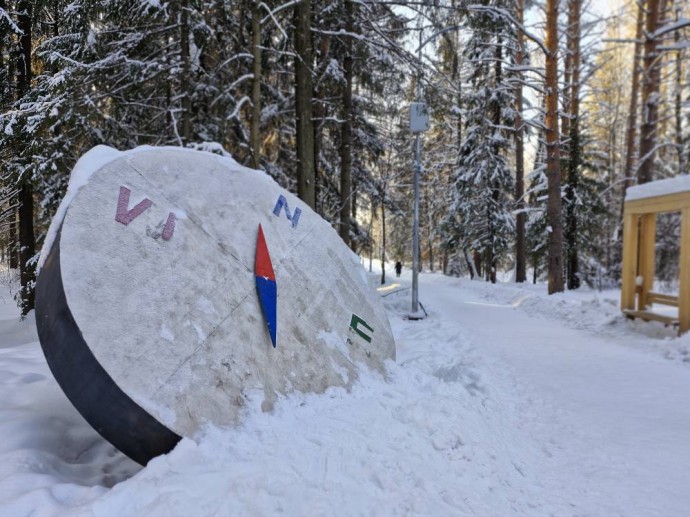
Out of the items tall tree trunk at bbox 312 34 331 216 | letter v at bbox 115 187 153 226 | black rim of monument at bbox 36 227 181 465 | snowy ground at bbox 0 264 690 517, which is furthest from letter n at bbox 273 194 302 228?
tall tree trunk at bbox 312 34 331 216

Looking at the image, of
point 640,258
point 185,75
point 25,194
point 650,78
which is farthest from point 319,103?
point 650,78

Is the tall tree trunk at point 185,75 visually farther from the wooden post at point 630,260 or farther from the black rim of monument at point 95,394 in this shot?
the wooden post at point 630,260

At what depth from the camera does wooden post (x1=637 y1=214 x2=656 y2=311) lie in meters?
8.95

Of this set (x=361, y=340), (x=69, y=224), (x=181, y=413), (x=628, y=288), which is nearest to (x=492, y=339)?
(x=628, y=288)

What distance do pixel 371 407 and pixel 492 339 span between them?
5.11 m

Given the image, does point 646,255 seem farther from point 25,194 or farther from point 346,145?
point 25,194

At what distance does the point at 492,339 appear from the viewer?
788cm

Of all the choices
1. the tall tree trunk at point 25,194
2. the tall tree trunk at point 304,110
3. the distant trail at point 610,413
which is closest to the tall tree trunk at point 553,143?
the distant trail at point 610,413

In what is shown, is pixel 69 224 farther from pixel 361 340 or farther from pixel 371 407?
pixel 361 340

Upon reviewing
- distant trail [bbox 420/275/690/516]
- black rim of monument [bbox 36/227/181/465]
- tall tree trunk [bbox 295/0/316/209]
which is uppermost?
tall tree trunk [bbox 295/0/316/209]

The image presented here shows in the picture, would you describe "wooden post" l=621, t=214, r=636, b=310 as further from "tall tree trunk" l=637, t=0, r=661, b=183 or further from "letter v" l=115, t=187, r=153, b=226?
"letter v" l=115, t=187, r=153, b=226

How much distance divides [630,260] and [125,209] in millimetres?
9974

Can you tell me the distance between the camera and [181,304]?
2871 mm

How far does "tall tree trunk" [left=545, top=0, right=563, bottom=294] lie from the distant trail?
5431 mm
